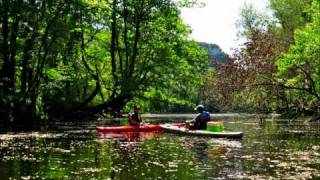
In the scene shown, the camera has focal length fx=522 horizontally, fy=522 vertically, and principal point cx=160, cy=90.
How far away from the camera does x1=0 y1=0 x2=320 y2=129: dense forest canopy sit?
33625 mm

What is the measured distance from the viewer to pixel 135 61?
147ft

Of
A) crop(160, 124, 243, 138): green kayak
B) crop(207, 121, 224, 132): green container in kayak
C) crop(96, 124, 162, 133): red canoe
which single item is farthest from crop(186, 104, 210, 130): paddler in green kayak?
crop(96, 124, 162, 133): red canoe

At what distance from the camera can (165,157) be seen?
16688 millimetres

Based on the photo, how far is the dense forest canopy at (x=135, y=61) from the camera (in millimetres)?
33625

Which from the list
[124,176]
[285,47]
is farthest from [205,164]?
[285,47]

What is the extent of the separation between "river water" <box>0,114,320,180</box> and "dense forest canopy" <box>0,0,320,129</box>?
10.6m

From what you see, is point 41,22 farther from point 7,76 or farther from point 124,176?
point 124,176

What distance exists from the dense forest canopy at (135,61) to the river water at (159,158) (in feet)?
34.9

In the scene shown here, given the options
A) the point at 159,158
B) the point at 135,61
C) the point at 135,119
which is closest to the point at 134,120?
the point at 135,119

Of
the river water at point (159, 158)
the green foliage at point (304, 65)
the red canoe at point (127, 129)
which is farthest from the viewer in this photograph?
the green foliage at point (304, 65)

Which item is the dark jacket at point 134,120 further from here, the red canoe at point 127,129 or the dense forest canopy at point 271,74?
the dense forest canopy at point 271,74

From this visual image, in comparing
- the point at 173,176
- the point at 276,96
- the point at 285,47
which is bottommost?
the point at 173,176

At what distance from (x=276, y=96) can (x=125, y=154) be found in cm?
1990

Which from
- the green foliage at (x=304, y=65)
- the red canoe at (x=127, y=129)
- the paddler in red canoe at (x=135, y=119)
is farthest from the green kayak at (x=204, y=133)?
the green foliage at (x=304, y=65)
